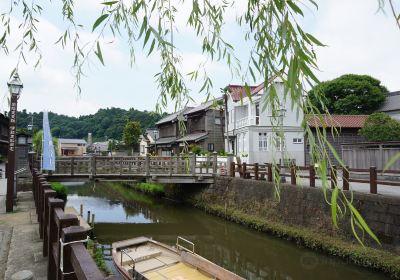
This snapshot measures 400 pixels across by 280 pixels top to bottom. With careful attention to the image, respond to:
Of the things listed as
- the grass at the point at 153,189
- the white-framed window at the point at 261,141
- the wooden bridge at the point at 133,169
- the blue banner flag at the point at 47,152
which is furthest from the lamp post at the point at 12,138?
the white-framed window at the point at 261,141

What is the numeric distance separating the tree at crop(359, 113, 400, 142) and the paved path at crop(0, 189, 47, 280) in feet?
64.1

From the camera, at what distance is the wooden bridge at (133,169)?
52.2 ft

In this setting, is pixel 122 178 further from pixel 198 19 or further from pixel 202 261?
pixel 198 19

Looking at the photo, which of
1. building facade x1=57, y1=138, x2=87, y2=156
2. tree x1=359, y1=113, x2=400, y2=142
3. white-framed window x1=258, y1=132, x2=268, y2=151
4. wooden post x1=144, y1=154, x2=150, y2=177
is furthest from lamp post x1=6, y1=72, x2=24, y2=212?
building facade x1=57, y1=138, x2=87, y2=156

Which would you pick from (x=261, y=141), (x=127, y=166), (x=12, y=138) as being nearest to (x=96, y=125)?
(x=261, y=141)

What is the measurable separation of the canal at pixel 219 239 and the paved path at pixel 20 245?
324 centimetres

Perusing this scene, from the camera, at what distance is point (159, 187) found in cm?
2262

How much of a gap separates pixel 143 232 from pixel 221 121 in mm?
16735

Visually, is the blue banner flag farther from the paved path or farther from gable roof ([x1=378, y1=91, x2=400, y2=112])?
gable roof ([x1=378, y1=91, x2=400, y2=112])

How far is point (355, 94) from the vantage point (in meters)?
30.9

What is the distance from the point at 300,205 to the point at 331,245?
210 centimetres

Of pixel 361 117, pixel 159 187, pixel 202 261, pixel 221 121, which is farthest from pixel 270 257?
pixel 221 121

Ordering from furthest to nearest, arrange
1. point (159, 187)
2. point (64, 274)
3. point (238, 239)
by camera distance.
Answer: point (159, 187)
point (238, 239)
point (64, 274)

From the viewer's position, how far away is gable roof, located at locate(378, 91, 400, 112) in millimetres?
26497
